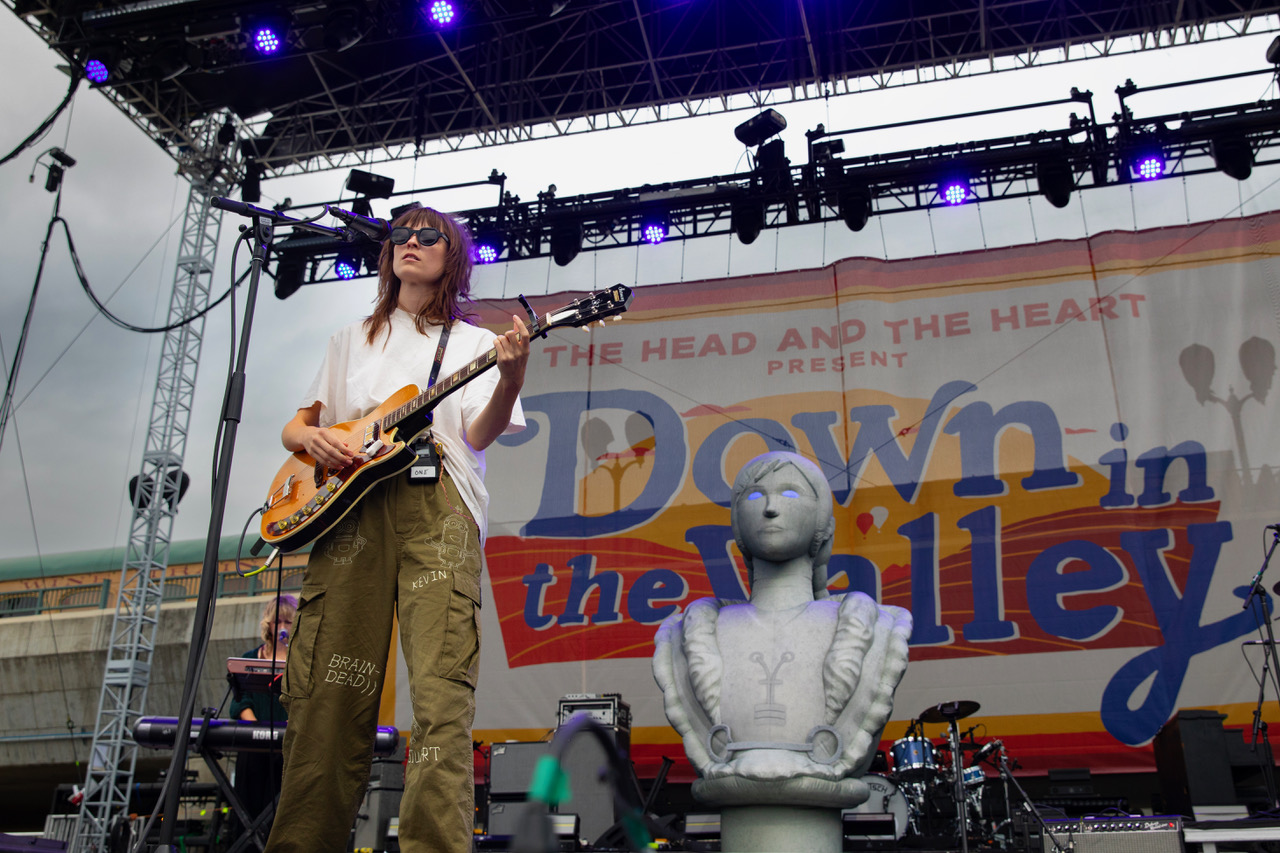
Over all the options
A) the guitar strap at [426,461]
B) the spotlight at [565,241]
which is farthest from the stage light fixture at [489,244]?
the guitar strap at [426,461]

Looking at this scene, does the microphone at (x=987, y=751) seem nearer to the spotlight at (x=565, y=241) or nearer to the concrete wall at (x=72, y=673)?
the spotlight at (x=565, y=241)

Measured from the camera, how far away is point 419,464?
221cm

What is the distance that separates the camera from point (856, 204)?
27.7 ft

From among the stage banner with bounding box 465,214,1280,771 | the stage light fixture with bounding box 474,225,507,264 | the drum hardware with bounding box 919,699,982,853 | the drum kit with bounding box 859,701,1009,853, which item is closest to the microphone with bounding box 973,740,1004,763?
the drum kit with bounding box 859,701,1009,853

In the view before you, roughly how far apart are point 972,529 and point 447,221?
225 inches

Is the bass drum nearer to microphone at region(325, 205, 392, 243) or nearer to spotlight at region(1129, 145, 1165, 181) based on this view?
microphone at region(325, 205, 392, 243)

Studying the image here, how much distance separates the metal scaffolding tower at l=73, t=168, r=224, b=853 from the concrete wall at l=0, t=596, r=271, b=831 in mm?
892

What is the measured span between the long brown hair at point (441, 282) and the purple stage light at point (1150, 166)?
280 inches

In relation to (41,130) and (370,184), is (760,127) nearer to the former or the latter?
(370,184)

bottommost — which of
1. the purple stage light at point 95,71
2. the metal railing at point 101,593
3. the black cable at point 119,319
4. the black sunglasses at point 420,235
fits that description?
the black sunglasses at point 420,235

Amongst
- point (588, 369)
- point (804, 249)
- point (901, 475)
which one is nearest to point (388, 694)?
point (588, 369)

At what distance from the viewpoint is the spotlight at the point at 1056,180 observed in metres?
8.07

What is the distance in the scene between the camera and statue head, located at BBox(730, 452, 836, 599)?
127 inches

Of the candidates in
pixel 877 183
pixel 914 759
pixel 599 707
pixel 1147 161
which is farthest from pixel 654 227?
pixel 914 759
